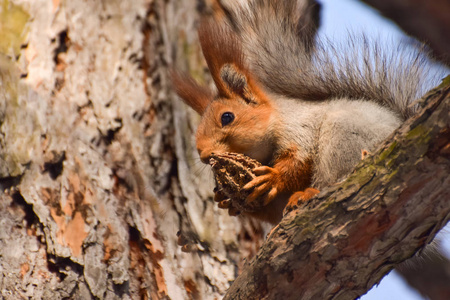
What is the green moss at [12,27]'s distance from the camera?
87.3 inches

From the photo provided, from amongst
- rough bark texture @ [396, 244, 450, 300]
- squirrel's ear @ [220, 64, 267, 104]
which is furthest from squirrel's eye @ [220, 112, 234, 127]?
rough bark texture @ [396, 244, 450, 300]

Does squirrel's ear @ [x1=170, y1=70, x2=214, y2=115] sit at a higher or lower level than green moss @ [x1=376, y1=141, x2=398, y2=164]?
higher

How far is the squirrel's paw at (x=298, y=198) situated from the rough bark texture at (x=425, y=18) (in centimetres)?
66

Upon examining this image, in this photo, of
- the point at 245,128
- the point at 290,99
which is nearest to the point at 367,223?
the point at 245,128

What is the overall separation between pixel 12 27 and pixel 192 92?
2.89ft

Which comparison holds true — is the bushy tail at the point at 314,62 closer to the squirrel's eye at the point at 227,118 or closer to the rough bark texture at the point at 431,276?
the squirrel's eye at the point at 227,118

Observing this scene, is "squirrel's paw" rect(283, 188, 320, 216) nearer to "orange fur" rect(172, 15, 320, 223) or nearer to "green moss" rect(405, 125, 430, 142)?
"orange fur" rect(172, 15, 320, 223)

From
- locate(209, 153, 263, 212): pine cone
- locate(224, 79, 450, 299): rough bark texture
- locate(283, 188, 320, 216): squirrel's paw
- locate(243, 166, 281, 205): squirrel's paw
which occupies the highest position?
locate(209, 153, 263, 212): pine cone

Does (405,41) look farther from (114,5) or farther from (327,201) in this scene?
(114,5)

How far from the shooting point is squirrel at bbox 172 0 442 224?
1.65 meters

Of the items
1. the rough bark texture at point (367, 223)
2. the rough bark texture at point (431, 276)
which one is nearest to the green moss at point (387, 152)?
the rough bark texture at point (367, 223)

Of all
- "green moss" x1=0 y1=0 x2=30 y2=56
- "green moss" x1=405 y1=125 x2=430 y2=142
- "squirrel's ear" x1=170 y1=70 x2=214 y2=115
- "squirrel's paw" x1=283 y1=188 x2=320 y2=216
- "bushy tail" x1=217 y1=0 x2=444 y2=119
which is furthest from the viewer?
"green moss" x1=0 y1=0 x2=30 y2=56

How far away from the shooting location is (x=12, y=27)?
2.25 m

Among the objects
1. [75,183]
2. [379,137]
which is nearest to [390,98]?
[379,137]
